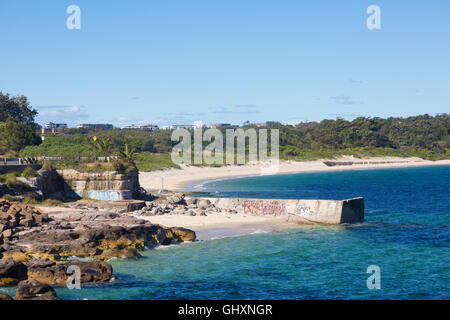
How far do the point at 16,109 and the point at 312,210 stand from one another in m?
68.6

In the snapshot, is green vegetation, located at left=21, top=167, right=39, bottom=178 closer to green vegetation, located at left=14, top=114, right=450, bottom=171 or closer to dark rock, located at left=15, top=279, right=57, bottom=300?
dark rock, located at left=15, top=279, right=57, bottom=300

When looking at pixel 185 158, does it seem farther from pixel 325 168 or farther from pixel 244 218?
pixel 244 218

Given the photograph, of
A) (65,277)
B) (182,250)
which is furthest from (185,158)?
Result: (65,277)

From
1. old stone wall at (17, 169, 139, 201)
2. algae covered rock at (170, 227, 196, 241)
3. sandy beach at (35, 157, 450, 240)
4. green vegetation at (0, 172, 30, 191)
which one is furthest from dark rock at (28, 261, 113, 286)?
old stone wall at (17, 169, 139, 201)

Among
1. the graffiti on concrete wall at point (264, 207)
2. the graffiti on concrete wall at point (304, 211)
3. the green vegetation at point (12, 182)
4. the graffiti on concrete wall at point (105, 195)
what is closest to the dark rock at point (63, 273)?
the green vegetation at point (12, 182)

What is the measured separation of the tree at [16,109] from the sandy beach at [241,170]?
84.5ft

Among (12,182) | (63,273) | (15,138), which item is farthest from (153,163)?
(63,273)

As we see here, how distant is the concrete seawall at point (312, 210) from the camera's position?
37409 mm

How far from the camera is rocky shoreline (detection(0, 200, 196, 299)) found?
2209 cm

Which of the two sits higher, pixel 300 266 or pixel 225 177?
pixel 300 266

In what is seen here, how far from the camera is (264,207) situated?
4000 cm

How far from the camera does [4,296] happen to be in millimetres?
17750

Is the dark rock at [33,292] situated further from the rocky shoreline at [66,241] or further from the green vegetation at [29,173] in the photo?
the green vegetation at [29,173]

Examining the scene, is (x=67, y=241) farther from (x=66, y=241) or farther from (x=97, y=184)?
(x=97, y=184)
